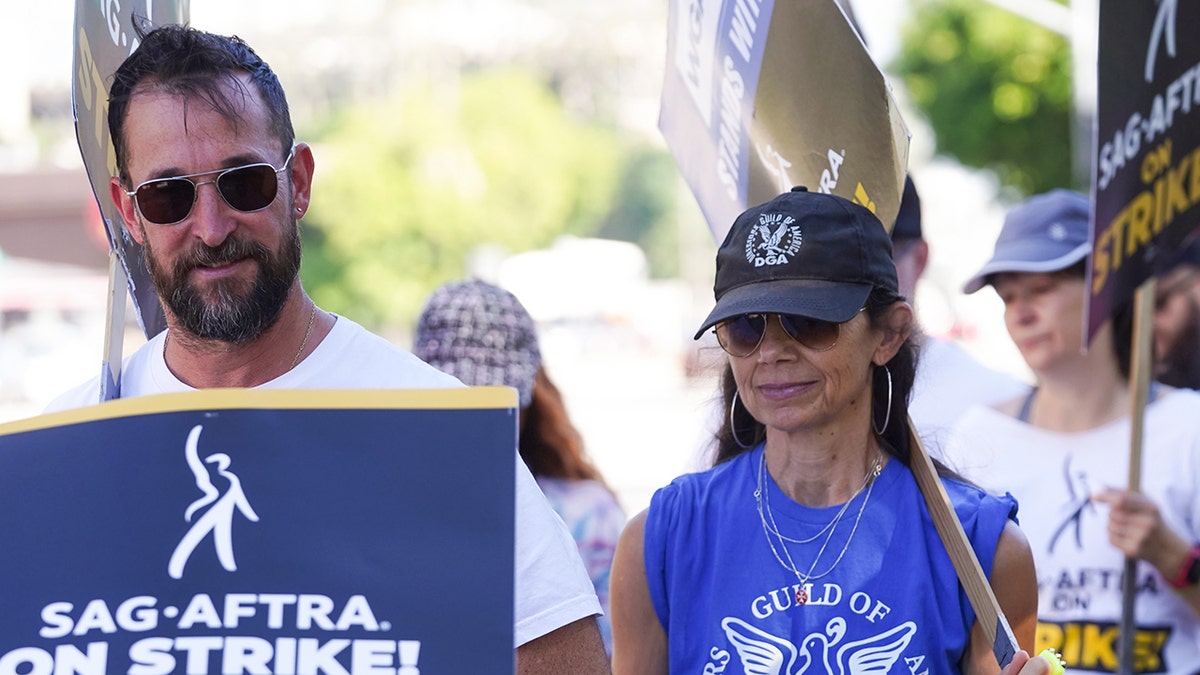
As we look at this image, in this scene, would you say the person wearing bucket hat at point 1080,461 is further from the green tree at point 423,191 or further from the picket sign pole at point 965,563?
the green tree at point 423,191

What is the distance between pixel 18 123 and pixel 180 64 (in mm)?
64561

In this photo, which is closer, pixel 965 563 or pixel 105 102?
pixel 965 563

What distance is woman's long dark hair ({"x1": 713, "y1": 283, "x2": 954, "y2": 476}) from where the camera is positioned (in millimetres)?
2547

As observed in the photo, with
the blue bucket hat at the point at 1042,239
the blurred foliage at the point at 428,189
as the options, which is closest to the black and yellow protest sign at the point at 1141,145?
the blue bucket hat at the point at 1042,239

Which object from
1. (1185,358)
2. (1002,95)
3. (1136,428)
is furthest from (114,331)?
(1002,95)

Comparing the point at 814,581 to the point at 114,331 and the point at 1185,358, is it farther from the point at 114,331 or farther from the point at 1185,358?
the point at 1185,358

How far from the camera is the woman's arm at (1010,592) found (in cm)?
238

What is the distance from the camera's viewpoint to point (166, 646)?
181 centimetres

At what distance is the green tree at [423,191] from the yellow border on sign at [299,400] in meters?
45.4

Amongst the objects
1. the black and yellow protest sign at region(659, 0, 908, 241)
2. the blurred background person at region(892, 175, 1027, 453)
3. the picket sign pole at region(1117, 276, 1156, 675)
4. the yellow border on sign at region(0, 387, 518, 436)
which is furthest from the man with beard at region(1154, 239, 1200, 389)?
the yellow border on sign at region(0, 387, 518, 436)

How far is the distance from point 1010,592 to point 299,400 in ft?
3.98

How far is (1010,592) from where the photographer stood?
2.41 meters

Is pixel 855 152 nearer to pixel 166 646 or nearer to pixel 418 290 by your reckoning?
pixel 166 646

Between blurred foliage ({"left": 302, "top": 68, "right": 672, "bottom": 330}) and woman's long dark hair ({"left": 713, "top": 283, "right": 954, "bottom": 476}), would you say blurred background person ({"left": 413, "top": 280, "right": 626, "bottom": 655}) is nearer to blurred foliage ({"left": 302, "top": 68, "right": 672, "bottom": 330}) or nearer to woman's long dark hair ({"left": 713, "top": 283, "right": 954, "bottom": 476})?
woman's long dark hair ({"left": 713, "top": 283, "right": 954, "bottom": 476})
